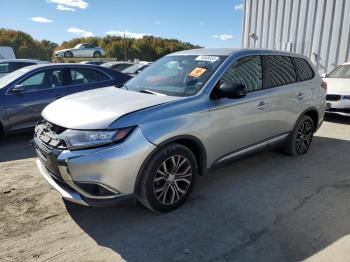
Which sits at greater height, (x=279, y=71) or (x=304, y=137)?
(x=279, y=71)

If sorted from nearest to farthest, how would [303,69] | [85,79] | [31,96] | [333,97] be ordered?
[303,69] → [31,96] → [85,79] → [333,97]

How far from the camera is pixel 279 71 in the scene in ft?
15.6

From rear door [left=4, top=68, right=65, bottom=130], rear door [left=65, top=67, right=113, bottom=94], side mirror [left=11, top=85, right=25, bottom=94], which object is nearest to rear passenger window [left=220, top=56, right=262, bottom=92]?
rear door [left=65, top=67, right=113, bottom=94]

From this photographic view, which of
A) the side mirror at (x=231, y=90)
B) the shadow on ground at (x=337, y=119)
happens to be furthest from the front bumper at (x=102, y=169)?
the shadow on ground at (x=337, y=119)

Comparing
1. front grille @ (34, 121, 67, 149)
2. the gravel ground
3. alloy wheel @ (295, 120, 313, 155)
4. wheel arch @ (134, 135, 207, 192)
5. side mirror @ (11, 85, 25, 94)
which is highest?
side mirror @ (11, 85, 25, 94)

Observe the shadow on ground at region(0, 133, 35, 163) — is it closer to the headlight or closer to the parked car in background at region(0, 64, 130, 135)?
the parked car in background at region(0, 64, 130, 135)

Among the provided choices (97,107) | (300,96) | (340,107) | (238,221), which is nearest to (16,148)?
(97,107)

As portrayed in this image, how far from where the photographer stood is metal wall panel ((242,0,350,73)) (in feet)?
36.8

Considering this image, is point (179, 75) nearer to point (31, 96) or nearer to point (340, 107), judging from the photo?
point (31, 96)

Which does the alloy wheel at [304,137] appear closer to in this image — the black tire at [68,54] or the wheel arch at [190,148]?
the wheel arch at [190,148]

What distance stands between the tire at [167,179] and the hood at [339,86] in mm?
A: 5918

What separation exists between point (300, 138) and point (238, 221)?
2526mm

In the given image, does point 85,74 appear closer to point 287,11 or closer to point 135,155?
point 135,155

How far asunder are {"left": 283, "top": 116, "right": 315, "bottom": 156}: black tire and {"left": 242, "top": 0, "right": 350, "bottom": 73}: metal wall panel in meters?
7.26
